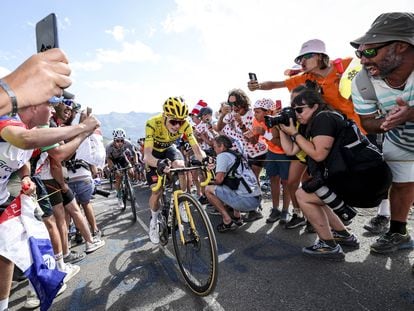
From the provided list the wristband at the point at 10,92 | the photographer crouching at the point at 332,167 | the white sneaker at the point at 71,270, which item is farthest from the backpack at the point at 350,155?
the white sneaker at the point at 71,270

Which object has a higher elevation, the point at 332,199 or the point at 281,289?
the point at 332,199

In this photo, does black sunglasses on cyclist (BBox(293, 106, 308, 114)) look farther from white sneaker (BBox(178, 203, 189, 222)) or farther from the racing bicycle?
white sneaker (BBox(178, 203, 189, 222))

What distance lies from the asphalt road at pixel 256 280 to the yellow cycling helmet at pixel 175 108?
6.83 ft

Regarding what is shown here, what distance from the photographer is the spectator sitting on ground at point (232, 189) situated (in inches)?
175

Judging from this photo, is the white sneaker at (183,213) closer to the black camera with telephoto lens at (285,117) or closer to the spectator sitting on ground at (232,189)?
the spectator sitting on ground at (232,189)

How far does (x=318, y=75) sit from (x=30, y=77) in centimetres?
362

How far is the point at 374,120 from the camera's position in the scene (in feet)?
9.30

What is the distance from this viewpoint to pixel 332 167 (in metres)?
2.80

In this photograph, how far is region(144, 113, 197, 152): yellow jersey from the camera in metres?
4.23

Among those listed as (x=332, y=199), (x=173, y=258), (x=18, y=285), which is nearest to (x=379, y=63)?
(x=332, y=199)

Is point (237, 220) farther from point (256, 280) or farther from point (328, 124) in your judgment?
point (328, 124)

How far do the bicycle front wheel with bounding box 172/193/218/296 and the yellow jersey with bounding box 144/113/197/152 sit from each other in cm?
Result: 138

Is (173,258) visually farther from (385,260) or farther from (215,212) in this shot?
(385,260)

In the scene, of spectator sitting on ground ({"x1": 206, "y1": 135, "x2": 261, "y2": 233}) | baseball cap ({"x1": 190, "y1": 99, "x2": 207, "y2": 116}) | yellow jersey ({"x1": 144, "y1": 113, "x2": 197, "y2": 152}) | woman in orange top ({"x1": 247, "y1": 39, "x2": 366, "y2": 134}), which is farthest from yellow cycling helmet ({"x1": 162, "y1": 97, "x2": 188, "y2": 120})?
baseball cap ({"x1": 190, "y1": 99, "x2": 207, "y2": 116})
